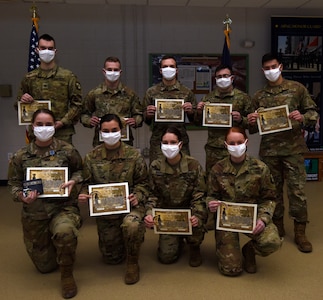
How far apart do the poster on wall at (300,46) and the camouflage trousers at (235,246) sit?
11.9 feet

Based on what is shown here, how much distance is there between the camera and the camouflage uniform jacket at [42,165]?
2596 millimetres

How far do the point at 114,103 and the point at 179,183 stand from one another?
3.91 ft

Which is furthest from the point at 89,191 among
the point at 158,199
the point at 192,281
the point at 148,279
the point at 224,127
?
the point at 224,127

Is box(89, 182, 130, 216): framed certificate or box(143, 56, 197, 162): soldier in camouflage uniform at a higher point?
box(143, 56, 197, 162): soldier in camouflage uniform

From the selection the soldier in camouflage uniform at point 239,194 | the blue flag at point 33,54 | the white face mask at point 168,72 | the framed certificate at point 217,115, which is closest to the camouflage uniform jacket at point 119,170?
the soldier in camouflage uniform at point 239,194

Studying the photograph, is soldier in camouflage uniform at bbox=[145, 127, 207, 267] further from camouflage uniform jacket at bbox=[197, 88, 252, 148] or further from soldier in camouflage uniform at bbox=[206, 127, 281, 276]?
camouflage uniform jacket at bbox=[197, 88, 252, 148]

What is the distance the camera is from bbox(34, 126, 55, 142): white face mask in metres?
2.59

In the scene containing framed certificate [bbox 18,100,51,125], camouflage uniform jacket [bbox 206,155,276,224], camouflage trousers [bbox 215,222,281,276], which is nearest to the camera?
camouflage trousers [bbox 215,222,281,276]

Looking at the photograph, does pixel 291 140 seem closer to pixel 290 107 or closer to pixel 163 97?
pixel 290 107

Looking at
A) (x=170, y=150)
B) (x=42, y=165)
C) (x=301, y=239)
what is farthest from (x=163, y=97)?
(x=301, y=239)

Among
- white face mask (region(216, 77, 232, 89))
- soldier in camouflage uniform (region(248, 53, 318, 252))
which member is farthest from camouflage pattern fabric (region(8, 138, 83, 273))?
soldier in camouflage uniform (region(248, 53, 318, 252))

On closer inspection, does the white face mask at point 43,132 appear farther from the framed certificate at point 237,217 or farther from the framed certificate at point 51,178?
the framed certificate at point 237,217

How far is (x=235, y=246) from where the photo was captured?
2.64 m

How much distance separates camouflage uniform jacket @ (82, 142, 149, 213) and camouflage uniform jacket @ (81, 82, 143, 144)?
0.79 metres
